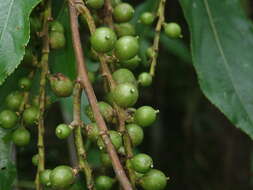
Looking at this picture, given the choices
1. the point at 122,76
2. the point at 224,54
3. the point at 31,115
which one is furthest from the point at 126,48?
the point at 224,54

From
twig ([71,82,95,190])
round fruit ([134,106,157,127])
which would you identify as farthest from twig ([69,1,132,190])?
round fruit ([134,106,157,127])

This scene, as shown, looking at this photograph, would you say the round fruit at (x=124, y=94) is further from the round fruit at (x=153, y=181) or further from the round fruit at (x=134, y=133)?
the round fruit at (x=153, y=181)

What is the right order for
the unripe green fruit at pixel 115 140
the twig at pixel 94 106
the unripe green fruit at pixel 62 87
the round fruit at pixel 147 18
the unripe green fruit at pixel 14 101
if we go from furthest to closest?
1. the round fruit at pixel 147 18
2. the unripe green fruit at pixel 14 101
3. the unripe green fruit at pixel 62 87
4. the unripe green fruit at pixel 115 140
5. the twig at pixel 94 106

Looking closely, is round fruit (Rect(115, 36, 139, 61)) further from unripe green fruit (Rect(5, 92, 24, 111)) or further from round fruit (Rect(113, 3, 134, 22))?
unripe green fruit (Rect(5, 92, 24, 111))

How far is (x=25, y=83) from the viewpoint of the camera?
121cm

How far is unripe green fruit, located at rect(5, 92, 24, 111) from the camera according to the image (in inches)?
47.1

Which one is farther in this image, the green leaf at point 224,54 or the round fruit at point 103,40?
the green leaf at point 224,54

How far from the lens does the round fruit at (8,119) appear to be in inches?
45.9


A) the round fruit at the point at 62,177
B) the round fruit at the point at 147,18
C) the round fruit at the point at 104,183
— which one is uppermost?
the round fruit at the point at 147,18

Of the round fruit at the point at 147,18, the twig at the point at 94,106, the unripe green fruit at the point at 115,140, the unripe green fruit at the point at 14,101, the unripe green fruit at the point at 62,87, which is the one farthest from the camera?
the round fruit at the point at 147,18

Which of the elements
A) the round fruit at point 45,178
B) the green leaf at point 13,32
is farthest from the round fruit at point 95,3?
A: the round fruit at point 45,178

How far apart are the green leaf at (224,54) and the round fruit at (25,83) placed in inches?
19.2

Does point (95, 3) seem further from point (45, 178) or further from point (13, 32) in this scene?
point (45, 178)

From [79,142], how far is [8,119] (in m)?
0.25
